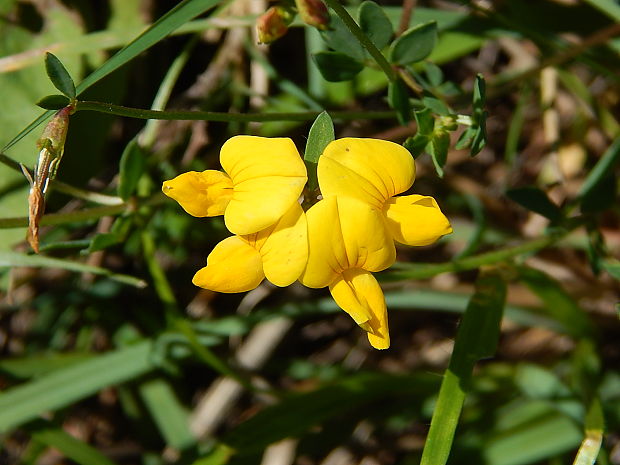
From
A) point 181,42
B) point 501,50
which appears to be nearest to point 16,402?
point 181,42

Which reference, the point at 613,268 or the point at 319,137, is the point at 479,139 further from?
the point at 613,268

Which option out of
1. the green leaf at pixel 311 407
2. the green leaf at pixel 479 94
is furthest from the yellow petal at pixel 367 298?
the green leaf at pixel 311 407

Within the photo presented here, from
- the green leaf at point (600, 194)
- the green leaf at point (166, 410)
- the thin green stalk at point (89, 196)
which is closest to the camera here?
the thin green stalk at point (89, 196)

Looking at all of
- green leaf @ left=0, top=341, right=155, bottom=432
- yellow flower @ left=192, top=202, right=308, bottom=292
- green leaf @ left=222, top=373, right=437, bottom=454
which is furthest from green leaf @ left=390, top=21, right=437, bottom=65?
green leaf @ left=0, top=341, right=155, bottom=432

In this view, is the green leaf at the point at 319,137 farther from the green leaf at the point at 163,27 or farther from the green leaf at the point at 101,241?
the green leaf at the point at 101,241

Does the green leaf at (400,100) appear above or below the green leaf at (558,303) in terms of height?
above

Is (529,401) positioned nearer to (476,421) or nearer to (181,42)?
(476,421)
